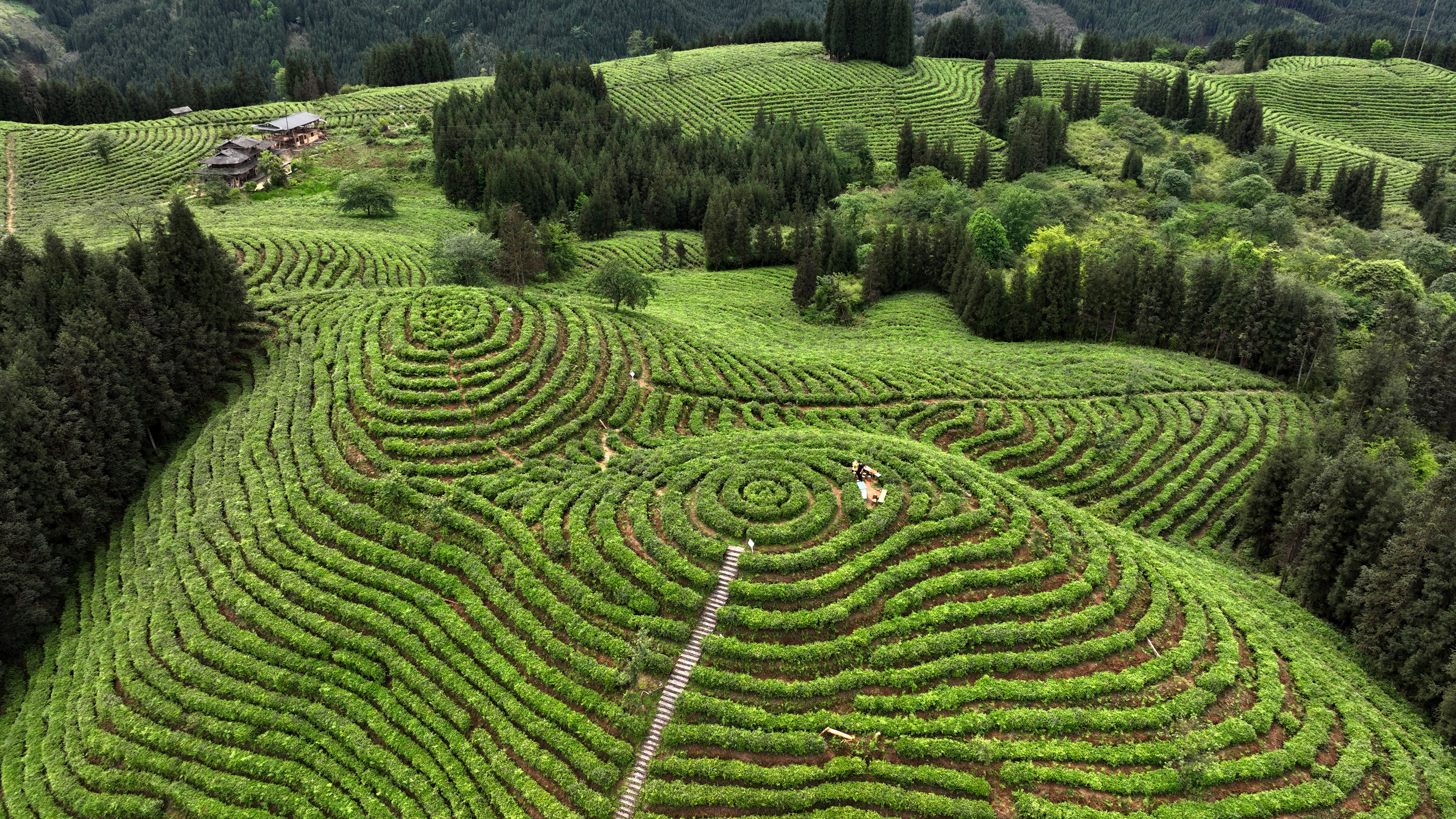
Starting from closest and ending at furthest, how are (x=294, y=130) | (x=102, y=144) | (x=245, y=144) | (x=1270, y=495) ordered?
(x=1270, y=495)
(x=102, y=144)
(x=245, y=144)
(x=294, y=130)

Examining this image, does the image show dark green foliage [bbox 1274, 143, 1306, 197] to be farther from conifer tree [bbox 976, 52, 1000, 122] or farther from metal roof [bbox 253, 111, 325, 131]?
metal roof [bbox 253, 111, 325, 131]

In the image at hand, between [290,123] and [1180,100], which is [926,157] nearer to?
[1180,100]

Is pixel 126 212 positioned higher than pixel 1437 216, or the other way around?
pixel 126 212

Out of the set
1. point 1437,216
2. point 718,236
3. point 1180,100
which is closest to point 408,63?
point 718,236

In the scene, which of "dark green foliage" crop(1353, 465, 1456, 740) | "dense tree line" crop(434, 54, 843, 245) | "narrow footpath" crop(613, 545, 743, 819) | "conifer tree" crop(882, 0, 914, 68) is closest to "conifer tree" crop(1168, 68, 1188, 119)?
"conifer tree" crop(882, 0, 914, 68)

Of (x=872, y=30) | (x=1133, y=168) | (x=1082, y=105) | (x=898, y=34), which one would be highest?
(x=872, y=30)

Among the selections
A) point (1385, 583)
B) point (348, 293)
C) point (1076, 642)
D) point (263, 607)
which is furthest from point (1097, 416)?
point (348, 293)

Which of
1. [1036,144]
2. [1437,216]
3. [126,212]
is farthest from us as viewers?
[1036,144]
